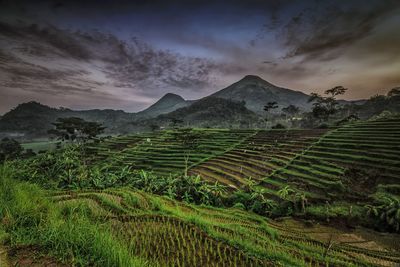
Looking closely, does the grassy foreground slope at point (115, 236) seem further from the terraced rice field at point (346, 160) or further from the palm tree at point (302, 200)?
the terraced rice field at point (346, 160)

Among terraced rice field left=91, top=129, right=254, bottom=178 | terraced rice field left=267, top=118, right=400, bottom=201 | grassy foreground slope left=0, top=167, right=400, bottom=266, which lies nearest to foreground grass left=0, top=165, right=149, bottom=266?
grassy foreground slope left=0, top=167, right=400, bottom=266

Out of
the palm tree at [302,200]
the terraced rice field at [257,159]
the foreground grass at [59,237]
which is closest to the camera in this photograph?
the foreground grass at [59,237]

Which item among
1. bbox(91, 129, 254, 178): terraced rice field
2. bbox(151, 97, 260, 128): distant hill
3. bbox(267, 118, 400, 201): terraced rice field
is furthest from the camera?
bbox(151, 97, 260, 128): distant hill

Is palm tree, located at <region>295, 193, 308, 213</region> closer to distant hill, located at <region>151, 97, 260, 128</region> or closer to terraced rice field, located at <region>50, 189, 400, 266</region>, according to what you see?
terraced rice field, located at <region>50, 189, 400, 266</region>

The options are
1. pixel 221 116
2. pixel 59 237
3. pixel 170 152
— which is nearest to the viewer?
pixel 59 237

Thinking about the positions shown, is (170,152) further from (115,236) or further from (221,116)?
(221,116)

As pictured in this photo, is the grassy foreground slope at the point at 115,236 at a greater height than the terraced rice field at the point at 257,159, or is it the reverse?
the grassy foreground slope at the point at 115,236

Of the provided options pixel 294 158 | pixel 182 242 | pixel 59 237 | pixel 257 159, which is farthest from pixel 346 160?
pixel 59 237

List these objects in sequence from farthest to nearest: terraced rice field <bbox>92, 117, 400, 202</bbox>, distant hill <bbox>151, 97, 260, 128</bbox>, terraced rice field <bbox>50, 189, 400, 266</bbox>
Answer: distant hill <bbox>151, 97, 260, 128</bbox>, terraced rice field <bbox>92, 117, 400, 202</bbox>, terraced rice field <bbox>50, 189, 400, 266</bbox>

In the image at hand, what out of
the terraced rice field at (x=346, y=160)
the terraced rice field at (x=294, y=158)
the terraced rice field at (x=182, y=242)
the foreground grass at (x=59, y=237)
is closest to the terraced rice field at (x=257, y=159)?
the terraced rice field at (x=294, y=158)

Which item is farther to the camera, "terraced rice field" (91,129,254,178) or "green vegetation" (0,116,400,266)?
"terraced rice field" (91,129,254,178)

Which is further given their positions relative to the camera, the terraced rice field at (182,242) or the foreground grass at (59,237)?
the terraced rice field at (182,242)

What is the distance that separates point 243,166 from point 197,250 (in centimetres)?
2435

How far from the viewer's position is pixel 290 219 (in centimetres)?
1545
